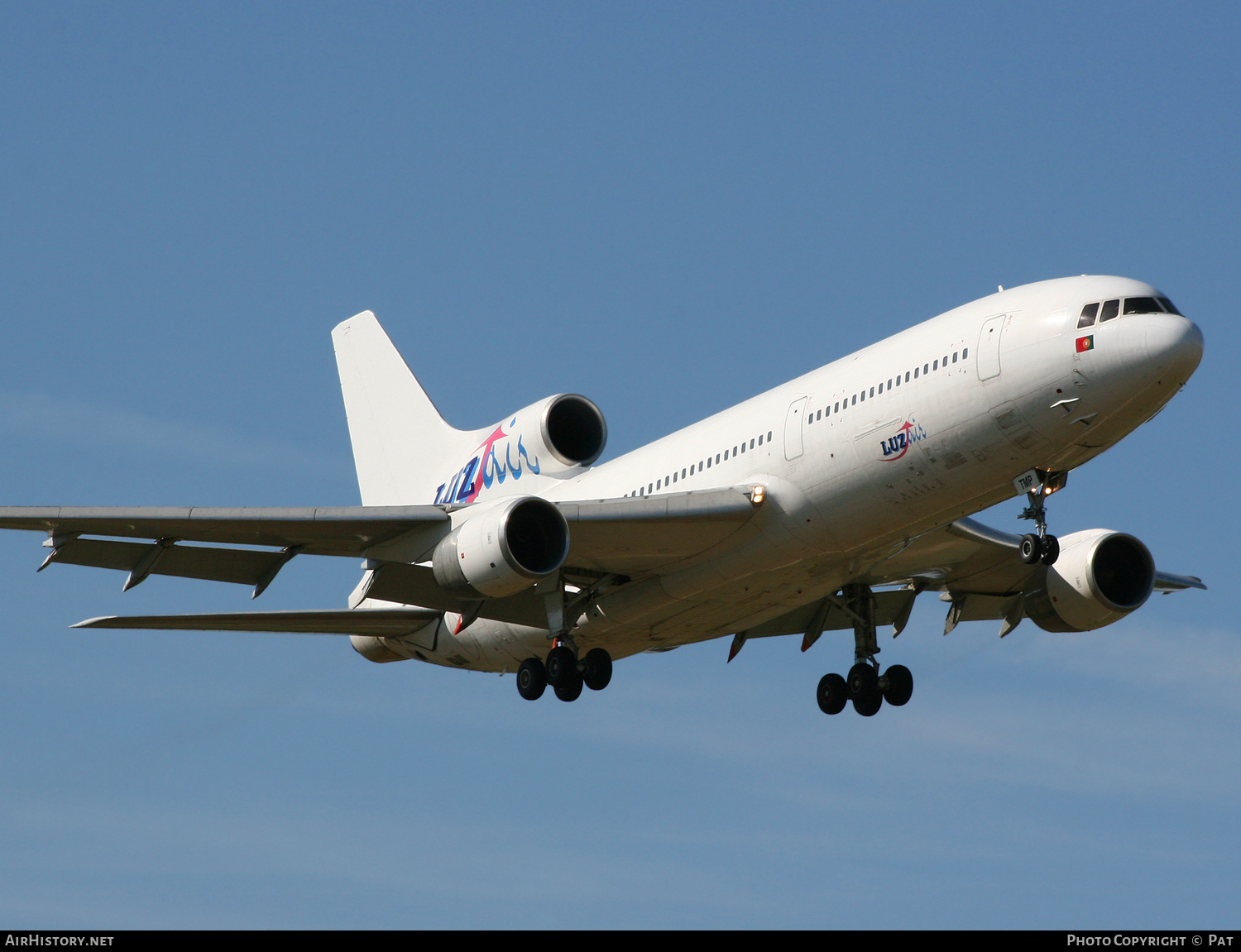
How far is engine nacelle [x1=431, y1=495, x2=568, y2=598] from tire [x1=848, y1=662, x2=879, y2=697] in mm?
7841

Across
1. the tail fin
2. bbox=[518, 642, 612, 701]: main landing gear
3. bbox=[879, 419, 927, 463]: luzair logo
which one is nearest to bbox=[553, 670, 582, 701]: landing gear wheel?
bbox=[518, 642, 612, 701]: main landing gear

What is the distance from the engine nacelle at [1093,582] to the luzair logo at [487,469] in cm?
1055

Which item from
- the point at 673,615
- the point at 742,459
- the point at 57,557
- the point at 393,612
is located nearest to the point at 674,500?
the point at 742,459

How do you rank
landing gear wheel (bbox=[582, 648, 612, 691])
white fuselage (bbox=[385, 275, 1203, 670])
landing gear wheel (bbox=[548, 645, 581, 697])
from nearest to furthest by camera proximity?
white fuselage (bbox=[385, 275, 1203, 670]) → landing gear wheel (bbox=[548, 645, 581, 697]) → landing gear wheel (bbox=[582, 648, 612, 691])

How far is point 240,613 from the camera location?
3100 centimetres

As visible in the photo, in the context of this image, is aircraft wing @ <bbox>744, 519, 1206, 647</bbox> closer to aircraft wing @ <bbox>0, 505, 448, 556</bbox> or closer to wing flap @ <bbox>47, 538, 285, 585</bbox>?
aircraft wing @ <bbox>0, 505, 448, 556</bbox>

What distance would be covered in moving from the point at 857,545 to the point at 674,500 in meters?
3.12

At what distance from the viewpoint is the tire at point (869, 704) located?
1264 inches

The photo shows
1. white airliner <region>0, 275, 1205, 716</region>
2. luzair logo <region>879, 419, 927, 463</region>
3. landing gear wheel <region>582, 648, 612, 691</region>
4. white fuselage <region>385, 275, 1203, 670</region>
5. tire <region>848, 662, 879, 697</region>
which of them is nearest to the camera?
white fuselage <region>385, 275, 1203, 670</region>

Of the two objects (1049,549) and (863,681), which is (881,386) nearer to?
(1049,549)

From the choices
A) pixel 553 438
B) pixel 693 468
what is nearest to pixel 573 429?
pixel 553 438

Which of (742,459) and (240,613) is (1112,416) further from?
(240,613)

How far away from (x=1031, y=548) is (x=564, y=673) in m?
8.97

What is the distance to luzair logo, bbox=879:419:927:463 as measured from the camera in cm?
2519
